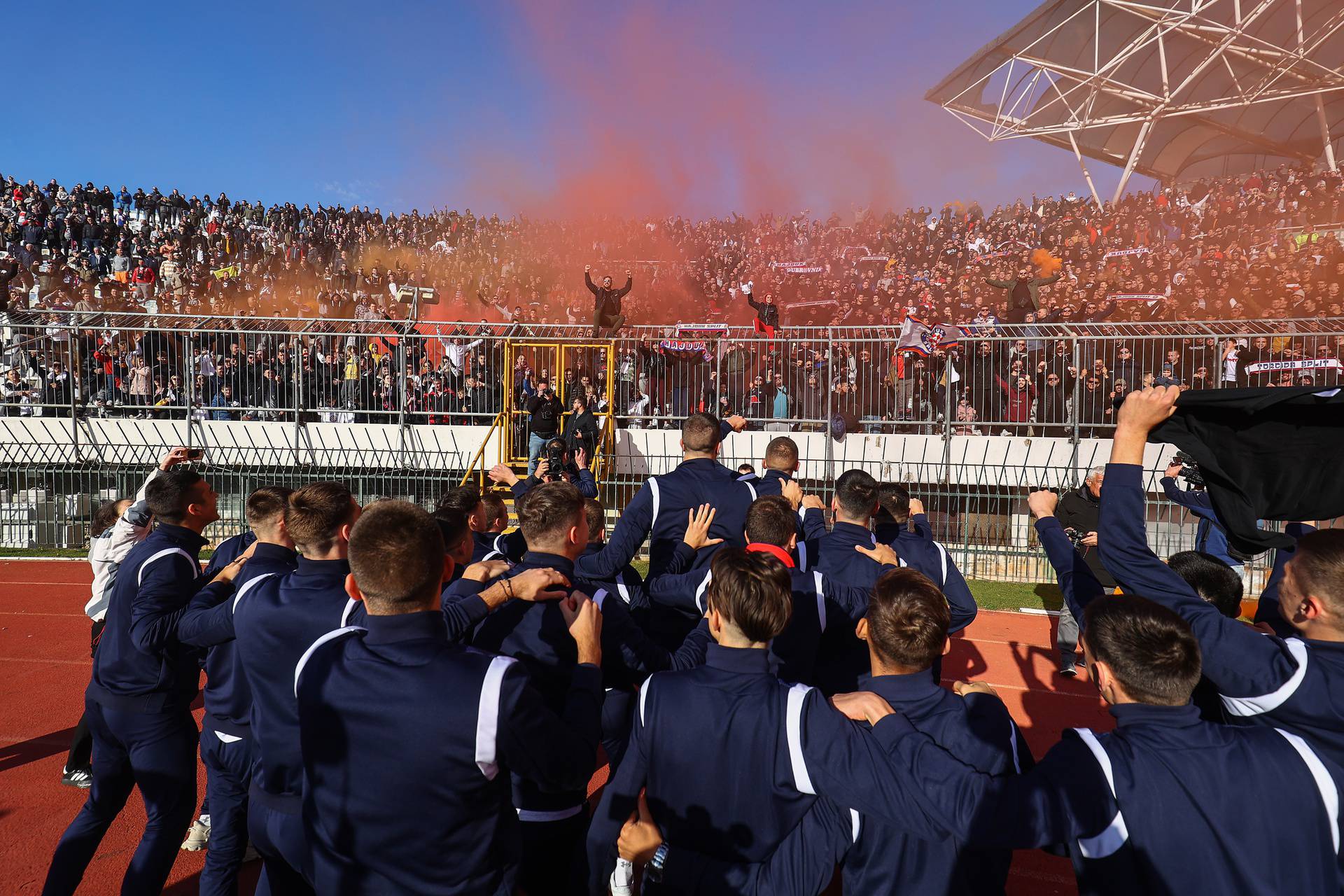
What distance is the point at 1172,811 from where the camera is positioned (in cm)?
206

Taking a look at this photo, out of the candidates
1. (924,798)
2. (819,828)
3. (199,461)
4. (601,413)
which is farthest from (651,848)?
(199,461)

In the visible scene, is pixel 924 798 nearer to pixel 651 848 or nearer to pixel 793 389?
pixel 651 848

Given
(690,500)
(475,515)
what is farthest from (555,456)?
(690,500)

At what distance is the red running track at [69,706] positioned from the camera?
15.2 ft

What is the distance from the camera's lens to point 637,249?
31609 mm

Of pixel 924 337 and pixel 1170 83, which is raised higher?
pixel 1170 83

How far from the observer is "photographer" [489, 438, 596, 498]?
5.32 meters

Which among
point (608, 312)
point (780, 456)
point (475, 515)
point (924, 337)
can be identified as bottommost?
point (475, 515)

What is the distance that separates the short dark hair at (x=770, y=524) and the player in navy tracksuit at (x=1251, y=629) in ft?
5.21

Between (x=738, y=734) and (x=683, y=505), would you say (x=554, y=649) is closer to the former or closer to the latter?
(x=738, y=734)

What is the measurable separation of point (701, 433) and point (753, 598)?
2593mm

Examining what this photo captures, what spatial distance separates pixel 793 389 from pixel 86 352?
45.2 ft

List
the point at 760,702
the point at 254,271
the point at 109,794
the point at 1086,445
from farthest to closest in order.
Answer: the point at 254,271 < the point at 1086,445 < the point at 109,794 < the point at 760,702

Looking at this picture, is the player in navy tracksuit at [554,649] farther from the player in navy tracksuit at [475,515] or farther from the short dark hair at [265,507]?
the player in navy tracksuit at [475,515]
